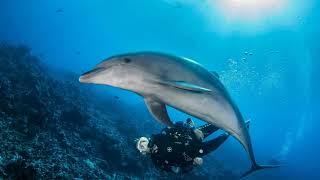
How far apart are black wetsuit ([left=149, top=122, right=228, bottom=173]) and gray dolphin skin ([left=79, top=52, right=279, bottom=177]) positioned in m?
0.32

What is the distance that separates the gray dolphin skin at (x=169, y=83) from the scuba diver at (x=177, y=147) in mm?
330

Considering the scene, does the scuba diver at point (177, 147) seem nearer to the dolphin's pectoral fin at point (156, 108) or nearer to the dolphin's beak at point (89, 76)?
the dolphin's pectoral fin at point (156, 108)

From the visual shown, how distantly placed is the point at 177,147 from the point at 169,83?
1.42m

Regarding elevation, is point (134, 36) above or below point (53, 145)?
above

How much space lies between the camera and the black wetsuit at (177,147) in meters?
5.19

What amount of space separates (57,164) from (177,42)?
51.7 meters

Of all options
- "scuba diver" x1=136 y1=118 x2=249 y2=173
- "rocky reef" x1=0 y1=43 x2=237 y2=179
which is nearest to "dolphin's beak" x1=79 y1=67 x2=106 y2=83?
"scuba diver" x1=136 y1=118 x2=249 y2=173

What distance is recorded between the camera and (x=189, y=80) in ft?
15.1

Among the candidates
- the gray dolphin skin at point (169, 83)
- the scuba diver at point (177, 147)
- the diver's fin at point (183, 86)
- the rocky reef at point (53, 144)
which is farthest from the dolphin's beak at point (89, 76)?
the rocky reef at point (53, 144)

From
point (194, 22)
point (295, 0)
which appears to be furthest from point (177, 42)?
point (295, 0)

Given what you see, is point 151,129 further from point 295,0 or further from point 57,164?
point 295,0

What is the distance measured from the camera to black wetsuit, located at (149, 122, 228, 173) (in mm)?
5191

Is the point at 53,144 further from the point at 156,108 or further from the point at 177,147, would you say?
the point at 156,108

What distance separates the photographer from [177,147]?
5191mm
